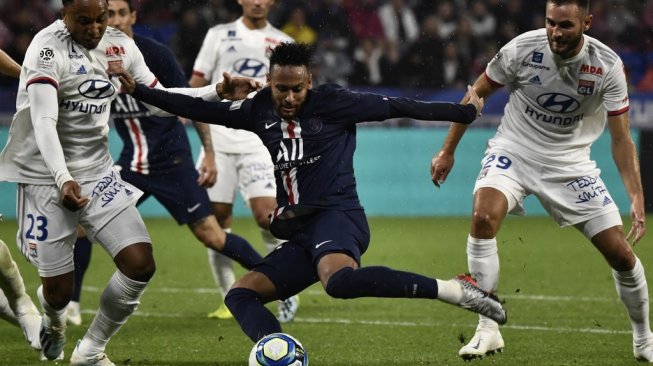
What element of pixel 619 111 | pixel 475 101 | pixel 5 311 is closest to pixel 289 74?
pixel 475 101

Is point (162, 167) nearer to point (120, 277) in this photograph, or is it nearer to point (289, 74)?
point (120, 277)

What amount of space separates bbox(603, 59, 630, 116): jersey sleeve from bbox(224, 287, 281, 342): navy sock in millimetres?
2361

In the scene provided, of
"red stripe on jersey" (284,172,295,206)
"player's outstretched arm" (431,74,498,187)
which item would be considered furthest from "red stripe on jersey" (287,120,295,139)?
"player's outstretched arm" (431,74,498,187)

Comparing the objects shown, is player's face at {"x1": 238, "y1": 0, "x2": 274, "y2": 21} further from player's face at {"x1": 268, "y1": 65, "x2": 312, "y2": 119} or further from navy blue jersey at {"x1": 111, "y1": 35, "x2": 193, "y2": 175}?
player's face at {"x1": 268, "y1": 65, "x2": 312, "y2": 119}

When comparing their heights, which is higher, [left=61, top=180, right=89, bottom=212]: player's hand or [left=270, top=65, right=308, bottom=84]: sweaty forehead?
[left=270, top=65, right=308, bottom=84]: sweaty forehead

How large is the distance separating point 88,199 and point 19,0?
475 inches

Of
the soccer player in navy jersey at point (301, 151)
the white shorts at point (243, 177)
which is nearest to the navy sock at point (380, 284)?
the soccer player in navy jersey at point (301, 151)

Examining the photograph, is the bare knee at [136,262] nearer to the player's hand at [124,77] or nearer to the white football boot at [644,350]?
the player's hand at [124,77]

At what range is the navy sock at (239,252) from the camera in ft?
27.9

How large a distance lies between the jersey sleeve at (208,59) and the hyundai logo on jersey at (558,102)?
11.0ft

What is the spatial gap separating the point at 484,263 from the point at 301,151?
142 centimetres

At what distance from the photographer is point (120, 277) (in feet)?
20.9

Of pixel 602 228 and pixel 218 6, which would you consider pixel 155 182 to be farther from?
pixel 218 6

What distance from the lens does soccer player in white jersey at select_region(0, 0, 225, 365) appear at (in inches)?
248
